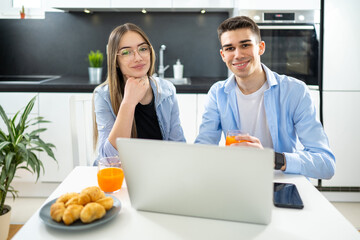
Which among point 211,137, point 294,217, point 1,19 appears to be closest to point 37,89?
point 1,19

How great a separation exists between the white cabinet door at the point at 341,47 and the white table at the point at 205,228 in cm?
213

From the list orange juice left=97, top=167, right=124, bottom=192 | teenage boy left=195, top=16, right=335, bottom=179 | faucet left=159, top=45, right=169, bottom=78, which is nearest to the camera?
orange juice left=97, top=167, right=124, bottom=192

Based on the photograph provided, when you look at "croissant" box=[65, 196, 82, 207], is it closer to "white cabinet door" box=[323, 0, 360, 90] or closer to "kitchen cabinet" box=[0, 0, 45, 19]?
"white cabinet door" box=[323, 0, 360, 90]

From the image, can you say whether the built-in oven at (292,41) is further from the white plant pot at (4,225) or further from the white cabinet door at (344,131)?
the white plant pot at (4,225)

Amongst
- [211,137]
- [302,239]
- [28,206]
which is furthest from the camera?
[28,206]

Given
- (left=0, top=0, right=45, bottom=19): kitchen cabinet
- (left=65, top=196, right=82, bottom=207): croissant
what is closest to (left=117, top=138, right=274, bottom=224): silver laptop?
(left=65, top=196, right=82, bottom=207): croissant

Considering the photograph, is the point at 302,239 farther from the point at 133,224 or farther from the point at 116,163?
the point at 116,163

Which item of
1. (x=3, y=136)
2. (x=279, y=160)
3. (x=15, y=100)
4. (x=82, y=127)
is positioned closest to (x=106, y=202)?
(x=279, y=160)

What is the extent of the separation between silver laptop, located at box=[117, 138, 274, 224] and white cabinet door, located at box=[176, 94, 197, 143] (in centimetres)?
203

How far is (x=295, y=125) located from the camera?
1628 mm

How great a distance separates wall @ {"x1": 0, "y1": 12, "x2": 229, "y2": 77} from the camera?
349 cm

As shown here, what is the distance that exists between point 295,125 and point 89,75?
7.14 ft

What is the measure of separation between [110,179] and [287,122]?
0.87 m

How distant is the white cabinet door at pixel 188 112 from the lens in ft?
9.77
